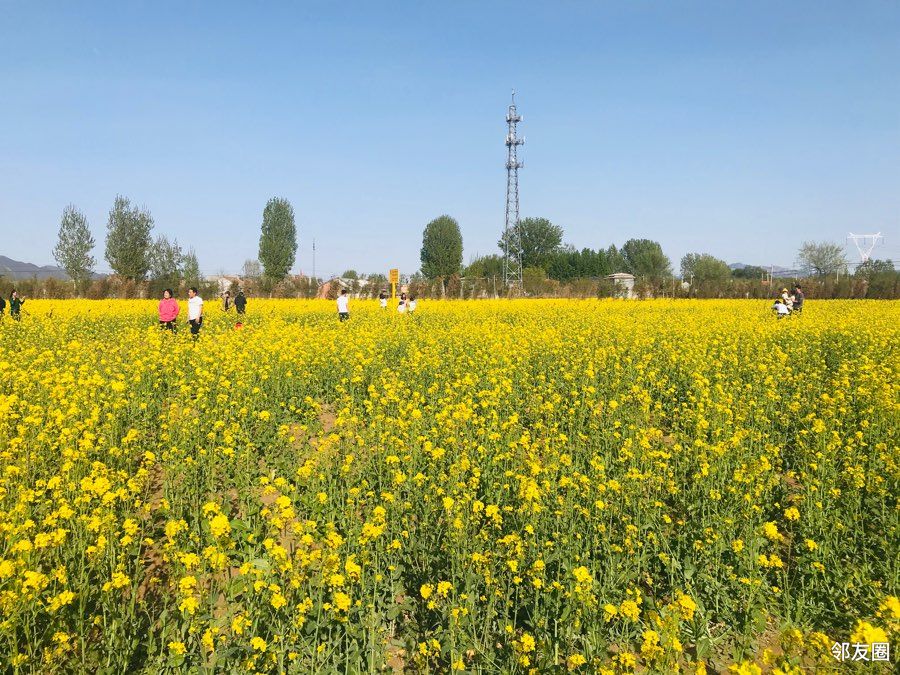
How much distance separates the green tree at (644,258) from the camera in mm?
106875

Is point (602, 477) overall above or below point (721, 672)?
above

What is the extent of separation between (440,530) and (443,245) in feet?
284

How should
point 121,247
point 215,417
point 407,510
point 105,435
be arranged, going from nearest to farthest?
point 407,510
point 105,435
point 215,417
point 121,247

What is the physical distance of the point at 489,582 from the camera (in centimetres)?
349

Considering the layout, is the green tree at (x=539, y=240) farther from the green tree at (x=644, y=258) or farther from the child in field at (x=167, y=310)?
the child in field at (x=167, y=310)

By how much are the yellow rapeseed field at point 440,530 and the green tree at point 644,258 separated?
100 meters

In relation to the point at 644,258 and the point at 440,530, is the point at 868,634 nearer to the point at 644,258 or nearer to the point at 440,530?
the point at 440,530

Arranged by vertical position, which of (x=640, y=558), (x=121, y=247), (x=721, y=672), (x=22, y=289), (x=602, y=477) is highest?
(x=121, y=247)

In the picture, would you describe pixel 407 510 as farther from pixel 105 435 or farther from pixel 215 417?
pixel 105 435

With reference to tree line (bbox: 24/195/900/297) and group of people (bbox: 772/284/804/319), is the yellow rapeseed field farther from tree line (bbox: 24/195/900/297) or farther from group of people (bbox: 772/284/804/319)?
tree line (bbox: 24/195/900/297)

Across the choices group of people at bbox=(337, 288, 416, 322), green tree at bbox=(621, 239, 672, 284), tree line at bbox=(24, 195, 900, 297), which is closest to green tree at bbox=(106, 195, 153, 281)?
tree line at bbox=(24, 195, 900, 297)

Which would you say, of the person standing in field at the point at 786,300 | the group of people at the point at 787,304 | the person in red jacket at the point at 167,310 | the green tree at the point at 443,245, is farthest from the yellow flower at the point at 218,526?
the green tree at the point at 443,245

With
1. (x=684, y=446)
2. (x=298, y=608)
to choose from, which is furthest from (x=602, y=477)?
(x=298, y=608)

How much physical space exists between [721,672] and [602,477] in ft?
5.65
